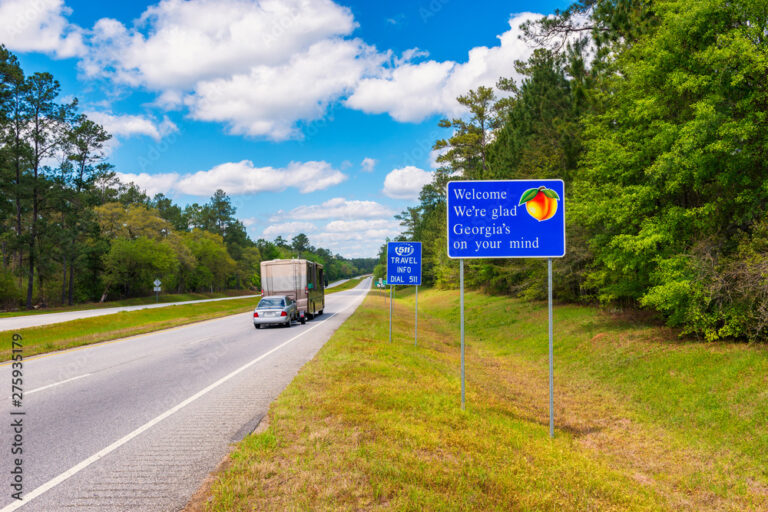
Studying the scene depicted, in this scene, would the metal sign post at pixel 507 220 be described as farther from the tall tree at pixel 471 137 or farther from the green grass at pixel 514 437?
the tall tree at pixel 471 137

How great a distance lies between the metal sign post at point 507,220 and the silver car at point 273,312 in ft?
51.3

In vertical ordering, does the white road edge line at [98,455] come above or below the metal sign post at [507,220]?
below

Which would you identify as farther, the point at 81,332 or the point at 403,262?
the point at 81,332

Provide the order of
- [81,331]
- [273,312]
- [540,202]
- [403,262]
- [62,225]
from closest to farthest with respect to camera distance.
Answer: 1. [540,202]
2. [403,262]
3. [81,331]
4. [273,312]
5. [62,225]

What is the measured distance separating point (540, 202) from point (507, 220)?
0.60m

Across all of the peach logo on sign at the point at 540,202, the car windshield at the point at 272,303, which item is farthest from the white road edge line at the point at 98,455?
the car windshield at the point at 272,303

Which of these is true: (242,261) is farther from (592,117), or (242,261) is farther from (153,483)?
(153,483)

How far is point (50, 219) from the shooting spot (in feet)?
158

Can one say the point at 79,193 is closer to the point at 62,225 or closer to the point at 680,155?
the point at 62,225

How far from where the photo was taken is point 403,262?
1487 cm

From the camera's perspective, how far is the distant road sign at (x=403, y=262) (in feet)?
48.6

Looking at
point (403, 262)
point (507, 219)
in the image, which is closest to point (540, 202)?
point (507, 219)

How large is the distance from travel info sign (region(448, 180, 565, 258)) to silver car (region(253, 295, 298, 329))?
15712mm

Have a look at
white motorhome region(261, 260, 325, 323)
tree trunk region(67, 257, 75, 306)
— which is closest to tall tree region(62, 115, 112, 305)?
tree trunk region(67, 257, 75, 306)
